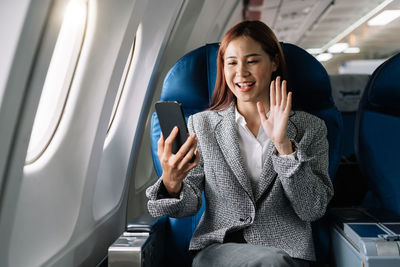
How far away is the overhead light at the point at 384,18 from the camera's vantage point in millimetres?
7762

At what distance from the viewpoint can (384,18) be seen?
27.7 feet

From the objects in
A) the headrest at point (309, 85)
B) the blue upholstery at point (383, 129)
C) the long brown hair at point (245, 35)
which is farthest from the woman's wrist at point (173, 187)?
the blue upholstery at point (383, 129)

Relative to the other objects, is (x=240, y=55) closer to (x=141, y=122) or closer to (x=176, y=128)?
(x=176, y=128)

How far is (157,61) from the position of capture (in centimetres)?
233

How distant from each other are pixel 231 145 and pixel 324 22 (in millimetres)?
8285

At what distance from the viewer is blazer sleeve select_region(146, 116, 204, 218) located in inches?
54.2

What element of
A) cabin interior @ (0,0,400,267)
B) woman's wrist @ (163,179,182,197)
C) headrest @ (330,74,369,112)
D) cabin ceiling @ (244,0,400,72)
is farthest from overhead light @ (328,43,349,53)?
woman's wrist @ (163,179,182,197)

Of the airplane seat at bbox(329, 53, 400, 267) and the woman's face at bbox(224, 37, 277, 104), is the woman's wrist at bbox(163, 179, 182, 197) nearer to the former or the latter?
the woman's face at bbox(224, 37, 277, 104)

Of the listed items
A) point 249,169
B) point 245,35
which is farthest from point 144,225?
point 245,35

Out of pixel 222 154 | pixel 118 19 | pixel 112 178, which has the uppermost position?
pixel 118 19

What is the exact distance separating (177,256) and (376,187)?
0.92 meters

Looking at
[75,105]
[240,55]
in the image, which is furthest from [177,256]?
[240,55]

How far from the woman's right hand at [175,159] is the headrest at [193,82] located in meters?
0.47

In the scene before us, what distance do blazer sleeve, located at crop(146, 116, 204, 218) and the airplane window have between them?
521 mm
